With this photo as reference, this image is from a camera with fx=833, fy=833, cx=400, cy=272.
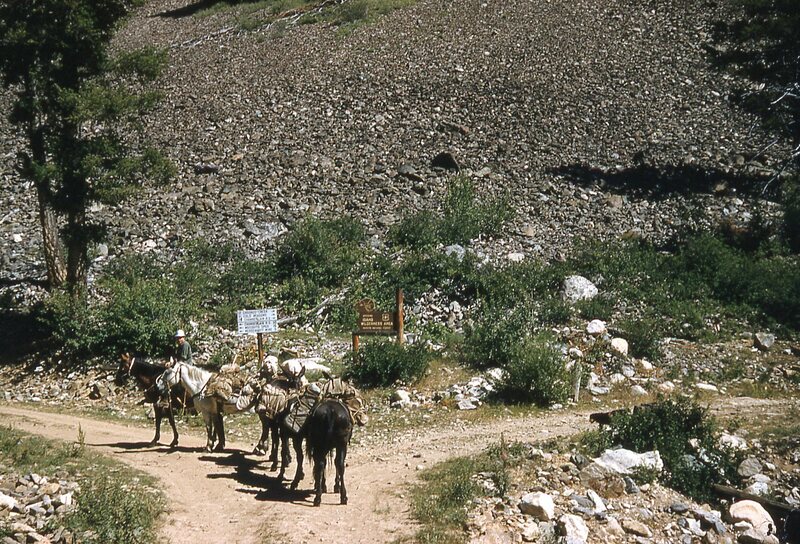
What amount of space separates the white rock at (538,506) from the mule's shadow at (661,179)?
1649 centimetres

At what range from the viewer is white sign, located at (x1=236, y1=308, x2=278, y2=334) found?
1650 cm

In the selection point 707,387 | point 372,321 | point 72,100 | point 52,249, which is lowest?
point 707,387

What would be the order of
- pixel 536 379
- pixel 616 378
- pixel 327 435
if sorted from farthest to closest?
pixel 616 378 < pixel 536 379 < pixel 327 435

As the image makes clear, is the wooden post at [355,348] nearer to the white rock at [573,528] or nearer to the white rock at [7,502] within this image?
the white rock at [573,528]

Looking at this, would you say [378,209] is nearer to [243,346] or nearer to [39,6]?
[243,346]

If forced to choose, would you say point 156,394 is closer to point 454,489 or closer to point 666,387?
point 454,489

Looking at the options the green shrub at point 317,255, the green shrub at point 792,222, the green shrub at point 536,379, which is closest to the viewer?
the green shrub at point 536,379

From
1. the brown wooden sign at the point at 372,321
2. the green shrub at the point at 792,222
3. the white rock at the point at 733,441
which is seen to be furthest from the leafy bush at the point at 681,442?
the green shrub at the point at 792,222

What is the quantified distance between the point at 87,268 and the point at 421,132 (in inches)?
504

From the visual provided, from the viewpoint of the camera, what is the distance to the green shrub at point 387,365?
52.3ft

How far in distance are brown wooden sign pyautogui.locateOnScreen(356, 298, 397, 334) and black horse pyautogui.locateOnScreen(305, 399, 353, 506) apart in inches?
257

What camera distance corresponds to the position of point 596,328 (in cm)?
1761

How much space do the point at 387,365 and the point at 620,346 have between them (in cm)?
480

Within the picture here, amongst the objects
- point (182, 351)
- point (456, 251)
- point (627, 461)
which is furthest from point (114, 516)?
point (456, 251)
